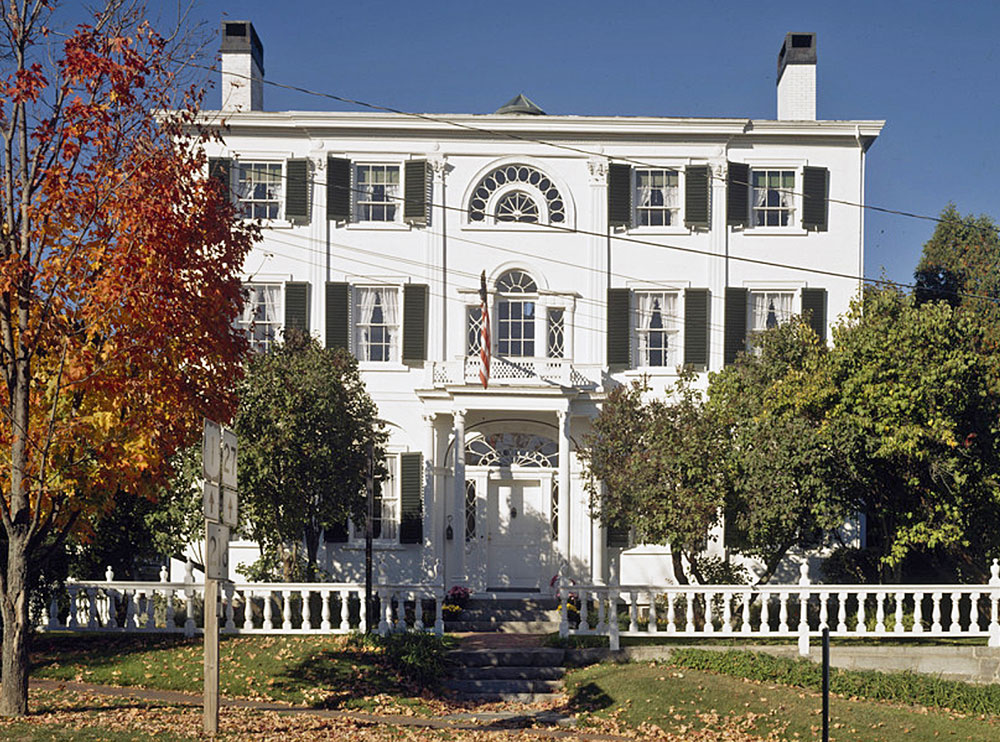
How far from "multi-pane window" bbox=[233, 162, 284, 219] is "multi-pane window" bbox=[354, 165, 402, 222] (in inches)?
70.8

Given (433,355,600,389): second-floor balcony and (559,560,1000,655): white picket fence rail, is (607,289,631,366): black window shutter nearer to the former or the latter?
(433,355,600,389): second-floor balcony

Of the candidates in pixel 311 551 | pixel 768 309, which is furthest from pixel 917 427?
pixel 311 551

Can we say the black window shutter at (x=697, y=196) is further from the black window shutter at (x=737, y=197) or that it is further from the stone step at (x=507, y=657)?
the stone step at (x=507, y=657)

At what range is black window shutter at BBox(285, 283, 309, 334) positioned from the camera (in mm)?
27781

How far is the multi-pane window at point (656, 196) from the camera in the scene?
2850 centimetres

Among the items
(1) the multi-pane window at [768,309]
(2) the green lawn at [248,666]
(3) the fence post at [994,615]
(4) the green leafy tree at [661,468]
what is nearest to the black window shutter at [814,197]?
(1) the multi-pane window at [768,309]

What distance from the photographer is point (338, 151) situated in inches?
1113

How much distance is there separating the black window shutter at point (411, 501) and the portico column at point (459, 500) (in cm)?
79

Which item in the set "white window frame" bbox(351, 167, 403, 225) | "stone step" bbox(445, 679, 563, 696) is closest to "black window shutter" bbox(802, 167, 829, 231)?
"white window frame" bbox(351, 167, 403, 225)

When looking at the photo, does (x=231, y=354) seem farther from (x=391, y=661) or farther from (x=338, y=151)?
(x=338, y=151)

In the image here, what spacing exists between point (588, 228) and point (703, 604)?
9326 millimetres

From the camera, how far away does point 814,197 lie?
2848cm

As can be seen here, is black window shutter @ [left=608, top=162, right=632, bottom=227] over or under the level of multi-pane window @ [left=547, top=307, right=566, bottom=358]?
over

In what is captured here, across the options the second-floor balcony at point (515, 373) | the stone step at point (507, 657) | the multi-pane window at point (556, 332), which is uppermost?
the multi-pane window at point (556, 332)
